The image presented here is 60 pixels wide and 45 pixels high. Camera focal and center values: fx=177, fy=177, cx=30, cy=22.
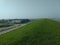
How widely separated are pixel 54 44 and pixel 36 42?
0.52m

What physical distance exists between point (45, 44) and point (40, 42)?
0.22 meters

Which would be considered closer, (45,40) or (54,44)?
(54,44)

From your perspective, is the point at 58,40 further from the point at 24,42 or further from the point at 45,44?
the point at 24,42

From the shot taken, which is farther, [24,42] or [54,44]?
[24,42]


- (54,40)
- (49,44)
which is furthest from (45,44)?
(54,40)

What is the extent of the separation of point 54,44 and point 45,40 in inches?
19.0

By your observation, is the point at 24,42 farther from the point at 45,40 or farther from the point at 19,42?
the point at 45,40

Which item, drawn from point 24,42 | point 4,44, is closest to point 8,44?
point 4,44

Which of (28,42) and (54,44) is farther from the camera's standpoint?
(28,42)

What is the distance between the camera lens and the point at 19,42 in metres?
4.65

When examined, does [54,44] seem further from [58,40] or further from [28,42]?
[28,42]

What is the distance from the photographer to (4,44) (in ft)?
14.7

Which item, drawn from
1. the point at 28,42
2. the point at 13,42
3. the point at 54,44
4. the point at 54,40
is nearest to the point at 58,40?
the point at 54,40

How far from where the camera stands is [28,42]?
15.4ft
